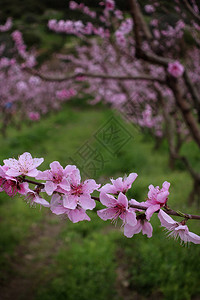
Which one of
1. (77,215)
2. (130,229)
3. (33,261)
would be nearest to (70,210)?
(77,215)

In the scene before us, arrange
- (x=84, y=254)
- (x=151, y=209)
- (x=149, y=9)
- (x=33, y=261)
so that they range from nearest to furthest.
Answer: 1. (x=151, y=209)
2. (x=149, y=9)
3. (x=84, y=254)
4. (x=33, y=261)

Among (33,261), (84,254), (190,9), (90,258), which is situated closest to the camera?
(190,9)

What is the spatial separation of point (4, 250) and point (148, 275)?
186cm

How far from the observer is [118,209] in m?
1.02

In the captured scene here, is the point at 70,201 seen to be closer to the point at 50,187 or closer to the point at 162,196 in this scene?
the point at 50,187

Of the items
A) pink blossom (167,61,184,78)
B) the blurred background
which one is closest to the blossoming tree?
pink blossom (167,61,184,78)

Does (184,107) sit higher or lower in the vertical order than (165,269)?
higher

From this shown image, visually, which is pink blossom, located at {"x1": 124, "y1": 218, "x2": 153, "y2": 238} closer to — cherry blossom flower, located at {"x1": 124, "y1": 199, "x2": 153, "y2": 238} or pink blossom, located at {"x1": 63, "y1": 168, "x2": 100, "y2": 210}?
cherry blossom flower, located at {"x1": 124, "y1": 199, "x2": 153, "y2": 238}

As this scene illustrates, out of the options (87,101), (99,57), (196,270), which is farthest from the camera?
(87,101)

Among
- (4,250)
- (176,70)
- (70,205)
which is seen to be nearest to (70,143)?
(4,250)

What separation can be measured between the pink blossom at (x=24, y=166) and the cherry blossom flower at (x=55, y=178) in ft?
0.12

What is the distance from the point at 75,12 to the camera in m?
3.27

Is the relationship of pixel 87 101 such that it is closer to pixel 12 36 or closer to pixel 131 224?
pixel 12 36

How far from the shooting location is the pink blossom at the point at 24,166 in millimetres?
995
